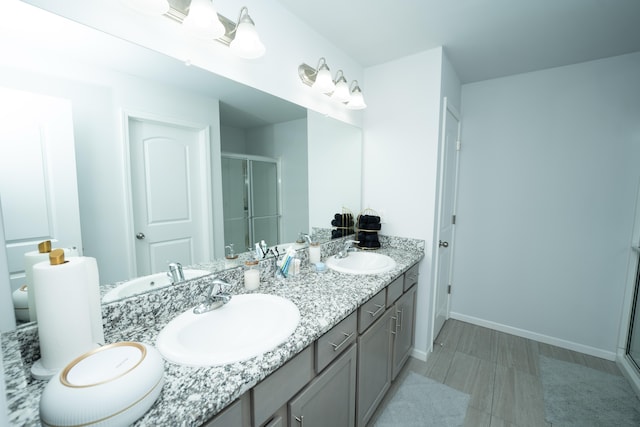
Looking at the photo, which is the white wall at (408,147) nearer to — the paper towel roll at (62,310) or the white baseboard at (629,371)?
the white baseboard at (629,371)

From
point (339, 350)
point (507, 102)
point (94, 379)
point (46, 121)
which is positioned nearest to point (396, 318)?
point (339, 350)

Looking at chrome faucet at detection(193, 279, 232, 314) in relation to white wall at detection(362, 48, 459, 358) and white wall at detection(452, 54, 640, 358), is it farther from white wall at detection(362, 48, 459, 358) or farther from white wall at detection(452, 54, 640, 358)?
white wall at detection(452, 54, 640, 358)

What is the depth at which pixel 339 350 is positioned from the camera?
1109 mm

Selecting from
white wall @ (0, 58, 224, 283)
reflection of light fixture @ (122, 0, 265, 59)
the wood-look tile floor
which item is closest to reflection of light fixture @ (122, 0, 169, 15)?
reflection of light fixture @ (122, 0, 265, 59)

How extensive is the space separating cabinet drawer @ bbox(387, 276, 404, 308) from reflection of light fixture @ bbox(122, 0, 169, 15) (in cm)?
161

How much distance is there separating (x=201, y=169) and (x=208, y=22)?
57 centimetres

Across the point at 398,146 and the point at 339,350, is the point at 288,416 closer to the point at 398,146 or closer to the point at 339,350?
the point at 339,350

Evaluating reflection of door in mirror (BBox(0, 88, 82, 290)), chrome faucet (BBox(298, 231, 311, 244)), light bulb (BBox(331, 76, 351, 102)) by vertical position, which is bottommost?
chrome faucet (BBox(298, 231, 311, 244))

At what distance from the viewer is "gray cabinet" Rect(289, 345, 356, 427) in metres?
0.92

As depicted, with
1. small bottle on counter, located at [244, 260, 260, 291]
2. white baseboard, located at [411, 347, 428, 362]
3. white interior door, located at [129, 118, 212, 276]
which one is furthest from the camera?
white baseboard, located at [411, 347, 428, 362]

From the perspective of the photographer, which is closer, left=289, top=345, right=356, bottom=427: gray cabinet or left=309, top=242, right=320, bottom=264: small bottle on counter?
left=289, top=345, right=356, bottom=427: gray cabinet

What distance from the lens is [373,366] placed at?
4.74 ft

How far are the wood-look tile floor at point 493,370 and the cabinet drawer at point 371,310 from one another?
686 mm

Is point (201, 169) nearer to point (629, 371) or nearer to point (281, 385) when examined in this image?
point (281, 385)
